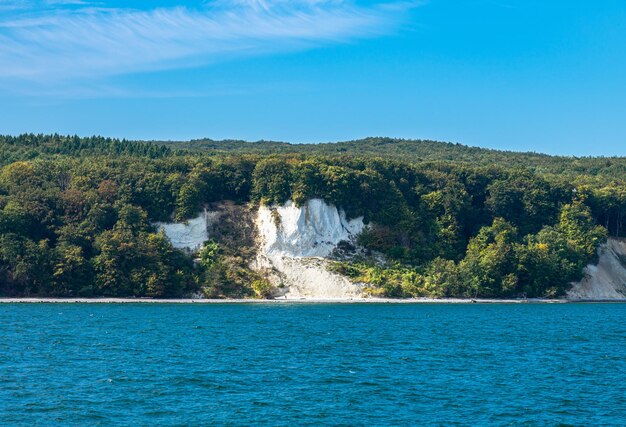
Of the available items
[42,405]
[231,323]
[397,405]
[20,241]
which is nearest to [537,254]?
[231,323]

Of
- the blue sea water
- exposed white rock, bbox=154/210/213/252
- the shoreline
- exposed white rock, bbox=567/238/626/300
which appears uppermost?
exposed white rock, bbox=154/210/213/252

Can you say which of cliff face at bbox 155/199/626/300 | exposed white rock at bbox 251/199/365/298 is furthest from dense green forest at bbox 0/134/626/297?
exposed white rock at bbox 251/199/365/298

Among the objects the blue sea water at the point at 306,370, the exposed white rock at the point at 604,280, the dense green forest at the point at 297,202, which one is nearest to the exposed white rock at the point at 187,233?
the dense green forest at the point at 297,202

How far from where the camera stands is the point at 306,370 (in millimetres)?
50062

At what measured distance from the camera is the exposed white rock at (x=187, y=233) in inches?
4444

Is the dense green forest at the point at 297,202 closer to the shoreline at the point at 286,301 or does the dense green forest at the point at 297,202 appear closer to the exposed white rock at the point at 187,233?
the exposed white rock at the point at 187,233

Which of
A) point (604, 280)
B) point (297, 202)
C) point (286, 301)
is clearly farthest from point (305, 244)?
point (604, 280)

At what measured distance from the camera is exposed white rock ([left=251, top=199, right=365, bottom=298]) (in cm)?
10781

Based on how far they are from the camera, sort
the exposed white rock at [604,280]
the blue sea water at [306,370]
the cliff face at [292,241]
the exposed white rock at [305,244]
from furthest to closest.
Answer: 1. the exposed white rock at [604,280]
2. the cliff face at [292,241]
3. the exposed white rock at [305,244]
4. the blue sea water at [306,370]

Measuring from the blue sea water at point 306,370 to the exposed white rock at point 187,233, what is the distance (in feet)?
92.0

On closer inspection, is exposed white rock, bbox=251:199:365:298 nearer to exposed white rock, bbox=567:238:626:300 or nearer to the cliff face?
the cliff face

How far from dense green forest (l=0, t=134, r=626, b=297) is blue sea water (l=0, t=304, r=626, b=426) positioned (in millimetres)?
18311

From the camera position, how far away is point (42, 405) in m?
38.3

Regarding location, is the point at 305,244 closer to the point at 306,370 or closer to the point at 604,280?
the point at 604,280
